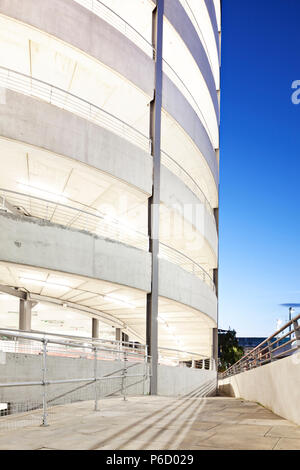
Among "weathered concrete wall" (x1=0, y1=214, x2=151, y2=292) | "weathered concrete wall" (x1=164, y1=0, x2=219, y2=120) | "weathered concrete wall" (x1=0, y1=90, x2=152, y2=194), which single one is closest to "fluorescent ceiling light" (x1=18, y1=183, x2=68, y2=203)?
"weathered concrete wall" (x1=0, y1=90, x2=152, y2=194)

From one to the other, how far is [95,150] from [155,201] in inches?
145

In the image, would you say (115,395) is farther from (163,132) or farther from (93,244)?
(163,132)

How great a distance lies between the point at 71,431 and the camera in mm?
6246

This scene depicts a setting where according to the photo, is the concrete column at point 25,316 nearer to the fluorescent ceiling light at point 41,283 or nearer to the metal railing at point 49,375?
the fluorescent ceiling light at point 41,283

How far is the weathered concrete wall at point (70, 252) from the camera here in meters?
14.8

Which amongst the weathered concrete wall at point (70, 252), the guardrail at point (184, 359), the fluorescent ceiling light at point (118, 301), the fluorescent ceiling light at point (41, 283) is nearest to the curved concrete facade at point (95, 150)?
the weathered concrete wall at point (70, 252)

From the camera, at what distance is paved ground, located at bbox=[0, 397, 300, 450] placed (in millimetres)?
5320

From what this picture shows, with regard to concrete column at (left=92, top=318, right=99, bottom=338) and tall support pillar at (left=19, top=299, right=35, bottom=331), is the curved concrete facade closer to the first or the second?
tall support pillar at (left=19, top=299, right=35, bottom=331)

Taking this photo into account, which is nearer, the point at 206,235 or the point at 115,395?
the point at 115,395

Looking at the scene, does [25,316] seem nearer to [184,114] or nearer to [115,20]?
[184,114]

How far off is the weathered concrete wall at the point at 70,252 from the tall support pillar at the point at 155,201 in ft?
1.70
